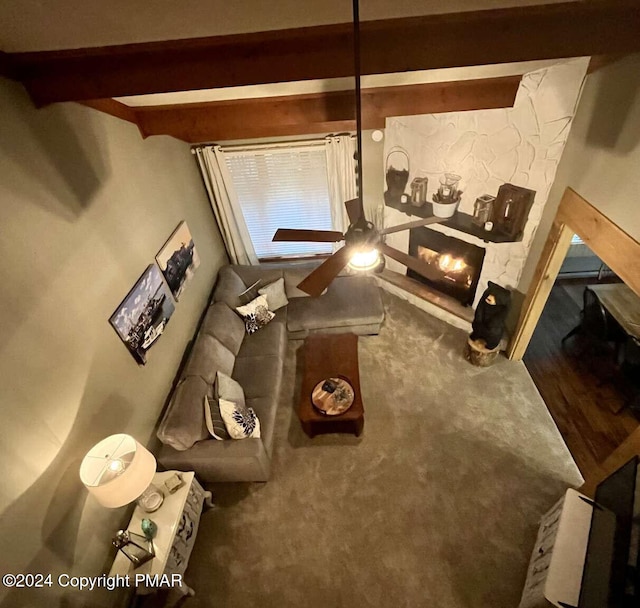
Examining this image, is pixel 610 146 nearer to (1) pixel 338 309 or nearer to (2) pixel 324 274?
(2) pixel 324 274

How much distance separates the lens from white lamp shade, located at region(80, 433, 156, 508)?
2.21m

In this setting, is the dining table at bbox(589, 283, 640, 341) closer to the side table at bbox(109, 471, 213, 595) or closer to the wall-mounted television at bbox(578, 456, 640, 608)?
the wall-mounted television at bbox(578, 456, 640, 608)

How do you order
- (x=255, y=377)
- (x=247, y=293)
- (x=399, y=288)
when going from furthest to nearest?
(x=399, y=288) < (x=247, y=293) < (x=255, y=377)

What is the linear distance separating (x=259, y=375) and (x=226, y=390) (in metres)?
0.56

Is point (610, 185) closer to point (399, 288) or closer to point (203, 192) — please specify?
point (399, 288)

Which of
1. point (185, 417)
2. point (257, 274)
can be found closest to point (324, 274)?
point (185, 417)

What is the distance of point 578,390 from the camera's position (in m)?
3.94

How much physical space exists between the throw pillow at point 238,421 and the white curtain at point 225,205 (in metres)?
2.71

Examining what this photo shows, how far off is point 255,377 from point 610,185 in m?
3.49

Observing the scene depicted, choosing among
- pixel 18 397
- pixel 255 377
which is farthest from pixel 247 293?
pixel 18 397

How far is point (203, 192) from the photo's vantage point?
16.0 ft

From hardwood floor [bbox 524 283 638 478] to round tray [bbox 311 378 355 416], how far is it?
83.7 inches

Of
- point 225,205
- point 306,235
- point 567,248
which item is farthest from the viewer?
point 225,205

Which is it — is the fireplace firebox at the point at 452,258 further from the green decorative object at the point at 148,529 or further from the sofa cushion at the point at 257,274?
the green decorative object at the point at 148,529
